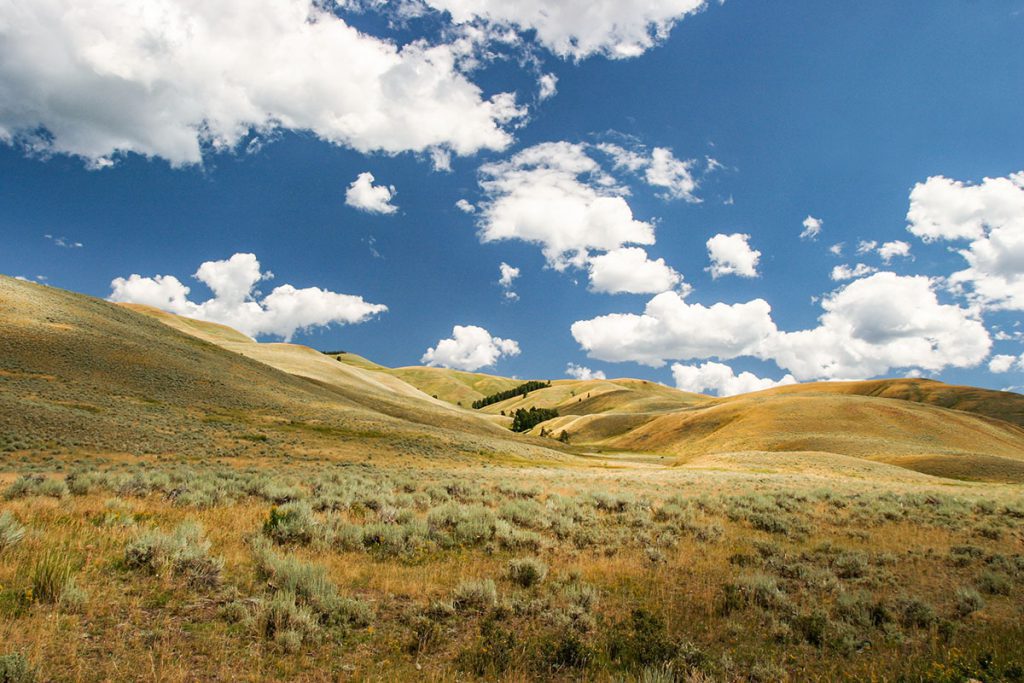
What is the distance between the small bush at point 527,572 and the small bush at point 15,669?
6356 mm

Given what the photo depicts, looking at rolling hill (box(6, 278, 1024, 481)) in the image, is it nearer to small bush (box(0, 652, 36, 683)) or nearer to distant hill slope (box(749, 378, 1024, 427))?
small bush (box(0, 652, 36, 683))

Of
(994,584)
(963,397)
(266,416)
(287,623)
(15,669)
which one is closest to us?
(15,669)

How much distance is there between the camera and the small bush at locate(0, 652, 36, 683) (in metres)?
4.45

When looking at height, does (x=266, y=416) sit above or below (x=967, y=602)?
above

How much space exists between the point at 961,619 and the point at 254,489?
18.3 metres

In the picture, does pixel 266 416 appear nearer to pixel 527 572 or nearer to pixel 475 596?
pixel 527 572

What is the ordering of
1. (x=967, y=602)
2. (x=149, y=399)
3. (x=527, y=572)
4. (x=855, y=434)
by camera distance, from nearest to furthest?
(x=967, y=602) → (x=527, y=572) → (x=149, y=399) → (x=855, y=434)

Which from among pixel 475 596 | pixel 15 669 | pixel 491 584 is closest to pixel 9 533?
pixel 15 669

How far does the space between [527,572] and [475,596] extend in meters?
1.53

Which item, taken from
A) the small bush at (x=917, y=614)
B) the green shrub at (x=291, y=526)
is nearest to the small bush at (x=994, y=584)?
the small bush at (x=917, y=614)

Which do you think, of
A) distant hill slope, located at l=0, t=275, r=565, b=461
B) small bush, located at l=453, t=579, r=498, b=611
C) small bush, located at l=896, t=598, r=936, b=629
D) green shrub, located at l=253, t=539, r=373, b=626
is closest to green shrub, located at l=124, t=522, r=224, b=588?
green shrub, located at l=253, t=539, r=373, b=626

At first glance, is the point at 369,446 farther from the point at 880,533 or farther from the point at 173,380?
the point at 880,533

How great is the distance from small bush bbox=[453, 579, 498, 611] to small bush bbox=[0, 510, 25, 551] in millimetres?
7095

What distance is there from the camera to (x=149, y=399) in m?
48.0
